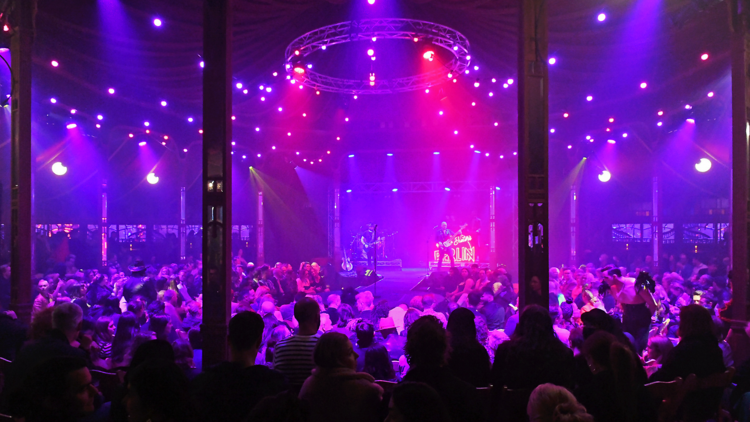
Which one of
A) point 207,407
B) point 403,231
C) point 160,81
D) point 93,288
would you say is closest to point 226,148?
point 207,407

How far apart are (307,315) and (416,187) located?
59.1 ft

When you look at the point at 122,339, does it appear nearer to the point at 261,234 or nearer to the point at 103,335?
the point at 103,335

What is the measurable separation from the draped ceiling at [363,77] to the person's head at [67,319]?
170 inches

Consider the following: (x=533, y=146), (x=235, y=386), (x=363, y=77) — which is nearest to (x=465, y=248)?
(x=363, y=77)

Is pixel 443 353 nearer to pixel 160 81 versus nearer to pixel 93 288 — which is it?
pixel 93 288

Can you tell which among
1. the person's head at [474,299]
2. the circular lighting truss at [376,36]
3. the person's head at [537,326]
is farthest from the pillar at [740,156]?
the circular lighting truss at [376,36]

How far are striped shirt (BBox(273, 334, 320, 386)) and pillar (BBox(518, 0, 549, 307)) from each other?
2745mm

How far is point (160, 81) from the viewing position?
9.78 m

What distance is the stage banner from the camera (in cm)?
2042

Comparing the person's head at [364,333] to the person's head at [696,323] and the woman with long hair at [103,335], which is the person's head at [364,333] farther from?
the woman with long hair at [103,335]

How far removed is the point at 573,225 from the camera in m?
18.7

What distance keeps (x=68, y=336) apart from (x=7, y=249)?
34.4ft

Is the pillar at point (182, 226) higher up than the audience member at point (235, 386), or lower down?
higher up

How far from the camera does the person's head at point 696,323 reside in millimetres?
3576
